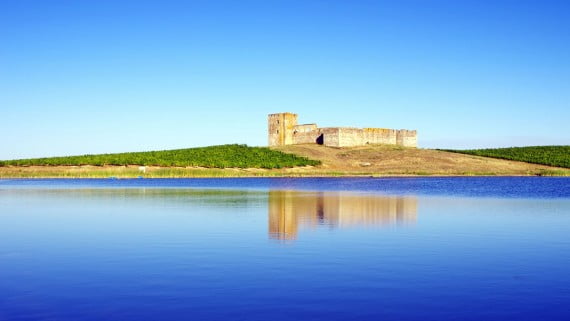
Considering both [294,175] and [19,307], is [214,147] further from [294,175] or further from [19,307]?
[19,307]

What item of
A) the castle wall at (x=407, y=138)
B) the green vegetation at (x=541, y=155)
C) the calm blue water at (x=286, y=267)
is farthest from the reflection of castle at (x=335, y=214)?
the castle wall at (x=407, y=138)

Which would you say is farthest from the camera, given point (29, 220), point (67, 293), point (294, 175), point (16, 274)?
point (294, 175)

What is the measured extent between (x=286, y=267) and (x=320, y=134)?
9983 centimetres

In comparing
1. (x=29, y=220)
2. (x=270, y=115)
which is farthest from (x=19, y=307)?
(x=270, y=115)

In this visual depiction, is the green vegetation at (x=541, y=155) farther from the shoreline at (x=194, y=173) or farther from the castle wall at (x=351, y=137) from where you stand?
the castle wall at (x=351, y=137)

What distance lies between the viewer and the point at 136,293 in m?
9.91

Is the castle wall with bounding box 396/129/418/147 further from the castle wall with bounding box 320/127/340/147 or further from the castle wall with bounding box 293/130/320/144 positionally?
Answer: the castle wall with bounding box 293/130/320/144

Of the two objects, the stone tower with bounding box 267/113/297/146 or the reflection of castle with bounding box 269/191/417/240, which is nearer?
the reflection of castle with bounding box 269/191/417/240

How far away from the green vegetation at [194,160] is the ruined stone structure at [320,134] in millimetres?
12693

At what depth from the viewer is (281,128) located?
117 metres

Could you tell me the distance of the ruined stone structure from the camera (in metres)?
109

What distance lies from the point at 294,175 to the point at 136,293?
6701cm

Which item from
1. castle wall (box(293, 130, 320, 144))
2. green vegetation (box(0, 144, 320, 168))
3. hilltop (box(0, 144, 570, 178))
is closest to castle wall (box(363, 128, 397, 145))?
castle wall (box(293, 130, 320, 144))

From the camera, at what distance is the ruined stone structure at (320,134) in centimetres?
10925
